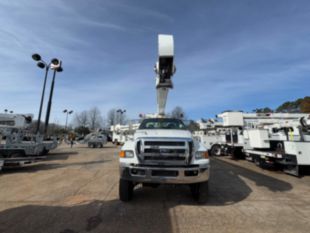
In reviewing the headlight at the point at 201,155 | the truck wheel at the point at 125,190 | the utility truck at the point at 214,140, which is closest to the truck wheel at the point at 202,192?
the headlight at the point at 201,155

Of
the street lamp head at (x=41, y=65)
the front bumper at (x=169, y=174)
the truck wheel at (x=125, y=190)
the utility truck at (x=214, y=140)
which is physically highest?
the street lamp head at (x=41, y=65)

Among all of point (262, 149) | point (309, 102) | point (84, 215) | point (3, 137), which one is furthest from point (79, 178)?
point (309, 102)

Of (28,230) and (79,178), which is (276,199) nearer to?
(28,230)

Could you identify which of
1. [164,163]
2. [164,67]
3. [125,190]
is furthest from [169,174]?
[164,67]

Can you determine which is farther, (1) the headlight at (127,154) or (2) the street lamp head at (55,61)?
(2) the street lamp head at (55,61)

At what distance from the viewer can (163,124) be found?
206 inches

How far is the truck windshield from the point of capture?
16.8 ft

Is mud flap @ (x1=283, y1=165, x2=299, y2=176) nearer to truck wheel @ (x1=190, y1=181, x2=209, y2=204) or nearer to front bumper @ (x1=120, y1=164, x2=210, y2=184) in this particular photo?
truck wheel @ (x1=190, y1=181, x2=209, y2=204)

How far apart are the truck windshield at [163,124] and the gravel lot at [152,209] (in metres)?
1.71

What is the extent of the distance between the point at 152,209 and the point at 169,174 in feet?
2.64

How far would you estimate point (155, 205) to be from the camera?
12.5 feet

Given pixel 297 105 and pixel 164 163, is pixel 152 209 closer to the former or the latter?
pixel 164 163

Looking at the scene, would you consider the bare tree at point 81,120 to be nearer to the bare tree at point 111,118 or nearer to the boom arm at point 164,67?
the bare tree at point 111,118

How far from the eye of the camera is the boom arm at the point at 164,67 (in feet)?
13.5
